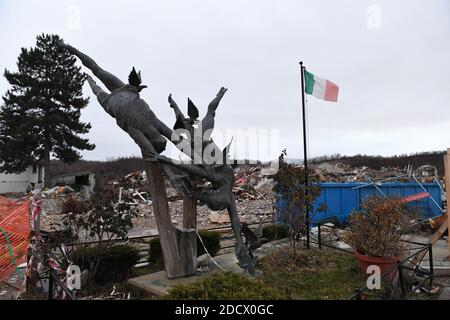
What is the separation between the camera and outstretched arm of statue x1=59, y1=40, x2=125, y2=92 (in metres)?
5.88

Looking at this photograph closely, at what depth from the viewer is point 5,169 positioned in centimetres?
2638

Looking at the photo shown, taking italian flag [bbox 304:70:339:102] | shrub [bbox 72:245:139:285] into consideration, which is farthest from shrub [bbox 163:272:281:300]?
italian flag [bbox 304:70:339:102]

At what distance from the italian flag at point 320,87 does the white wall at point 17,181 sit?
1177 inches

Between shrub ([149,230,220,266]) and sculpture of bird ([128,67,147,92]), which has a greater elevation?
sculpture of bird ([128,67,147,92])

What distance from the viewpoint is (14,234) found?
5.07m

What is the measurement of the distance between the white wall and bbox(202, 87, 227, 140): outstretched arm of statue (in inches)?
1200

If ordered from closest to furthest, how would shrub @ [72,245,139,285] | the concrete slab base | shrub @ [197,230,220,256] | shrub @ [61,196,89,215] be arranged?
the concrete slab base < shrub @ [72,245,139,285] < shrub @ [61,196,89,215] < shrub @ [197,230,220,256]

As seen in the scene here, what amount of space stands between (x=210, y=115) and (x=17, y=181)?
32902 millimetres

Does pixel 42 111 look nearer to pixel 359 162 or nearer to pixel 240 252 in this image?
pixel 240 252

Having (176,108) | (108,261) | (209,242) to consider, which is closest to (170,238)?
(108,261)

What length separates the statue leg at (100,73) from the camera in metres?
5.87

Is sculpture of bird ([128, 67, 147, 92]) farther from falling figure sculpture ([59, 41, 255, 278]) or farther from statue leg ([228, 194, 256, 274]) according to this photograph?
statue leg ([228, 194, 256, 274])

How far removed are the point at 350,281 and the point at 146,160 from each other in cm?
426

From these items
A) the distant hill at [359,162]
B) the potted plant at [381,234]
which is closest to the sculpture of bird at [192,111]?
the potted plant at [381,234]
